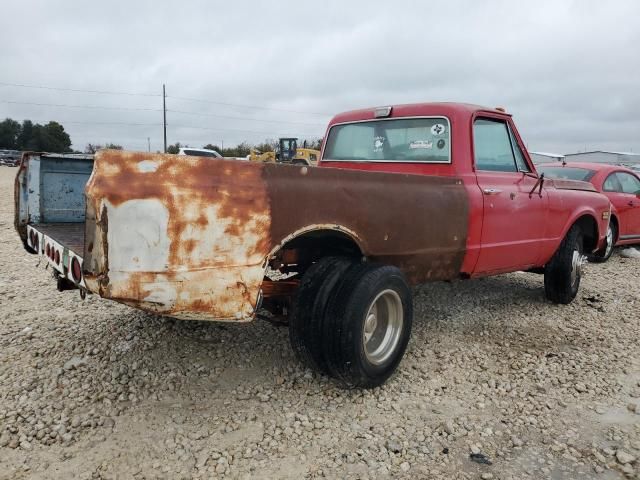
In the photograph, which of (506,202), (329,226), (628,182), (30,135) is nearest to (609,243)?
(628,182)

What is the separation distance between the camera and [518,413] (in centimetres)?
313

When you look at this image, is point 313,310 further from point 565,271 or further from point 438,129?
point 565,271

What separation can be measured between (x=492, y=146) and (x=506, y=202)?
1.85ft

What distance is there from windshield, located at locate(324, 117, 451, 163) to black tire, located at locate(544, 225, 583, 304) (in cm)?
199

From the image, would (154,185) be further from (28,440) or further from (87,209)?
(28,440)

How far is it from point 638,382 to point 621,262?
5069mm

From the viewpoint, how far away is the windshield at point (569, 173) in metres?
8.20

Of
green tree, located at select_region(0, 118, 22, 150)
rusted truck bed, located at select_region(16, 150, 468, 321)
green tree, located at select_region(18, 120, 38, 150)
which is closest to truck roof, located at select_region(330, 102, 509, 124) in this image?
rusted truck bed, located at select_region(16, 150, 468, 321)

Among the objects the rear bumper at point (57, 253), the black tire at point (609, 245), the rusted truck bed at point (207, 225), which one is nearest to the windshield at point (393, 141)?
the rusted truck bed at point (207, 225)

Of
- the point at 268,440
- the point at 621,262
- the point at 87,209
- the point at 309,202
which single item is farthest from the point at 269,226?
the point at 621,262

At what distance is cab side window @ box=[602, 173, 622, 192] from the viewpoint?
8.38m

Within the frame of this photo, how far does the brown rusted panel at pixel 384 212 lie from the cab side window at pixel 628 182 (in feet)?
20.3

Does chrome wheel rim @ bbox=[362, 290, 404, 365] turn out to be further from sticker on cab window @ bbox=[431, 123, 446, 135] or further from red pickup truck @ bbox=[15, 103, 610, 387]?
sticker on cab window @ bbox=[431, 123, 446, 135]

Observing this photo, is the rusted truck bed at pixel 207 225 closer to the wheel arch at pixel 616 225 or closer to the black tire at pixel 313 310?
the black tire at pixel 313 310
